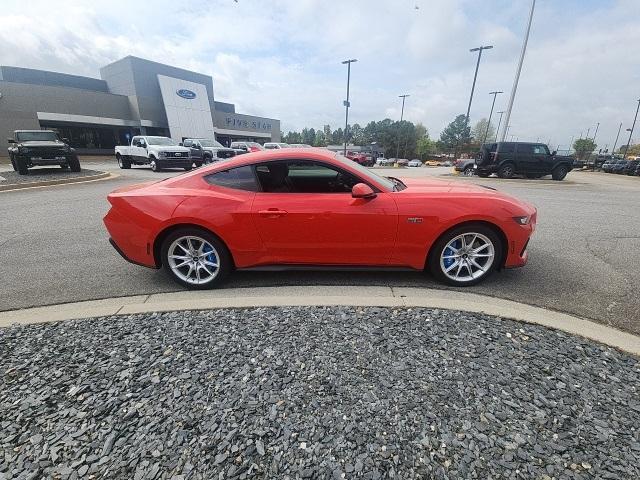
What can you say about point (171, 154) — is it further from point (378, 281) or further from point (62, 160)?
point (378, 281)

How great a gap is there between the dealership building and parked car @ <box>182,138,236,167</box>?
2331 cm

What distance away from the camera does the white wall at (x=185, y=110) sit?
41500 mm

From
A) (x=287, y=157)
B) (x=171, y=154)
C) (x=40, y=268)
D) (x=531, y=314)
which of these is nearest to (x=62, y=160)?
(x=171, y=154)

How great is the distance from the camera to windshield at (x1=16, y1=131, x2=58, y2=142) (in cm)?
1262

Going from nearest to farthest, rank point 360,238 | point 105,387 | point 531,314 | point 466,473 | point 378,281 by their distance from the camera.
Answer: point 466,473, point 105,387, point 531,314, point 360,238, point 378,281

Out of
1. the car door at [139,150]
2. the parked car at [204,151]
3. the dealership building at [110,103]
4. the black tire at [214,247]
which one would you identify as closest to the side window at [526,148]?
the parked car at [204,151]

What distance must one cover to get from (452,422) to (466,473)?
0.26m

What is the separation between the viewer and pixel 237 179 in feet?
10.7

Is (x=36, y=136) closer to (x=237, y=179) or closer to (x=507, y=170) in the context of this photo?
(x=237, y=179)

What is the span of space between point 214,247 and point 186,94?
158 ft

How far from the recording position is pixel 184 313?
2.71m

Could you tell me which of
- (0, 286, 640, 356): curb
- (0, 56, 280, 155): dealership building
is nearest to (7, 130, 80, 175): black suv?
(0, 286, 640, 356): curb

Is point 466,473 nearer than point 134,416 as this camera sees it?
Yes

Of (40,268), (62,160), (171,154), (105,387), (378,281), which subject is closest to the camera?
(105,387)
